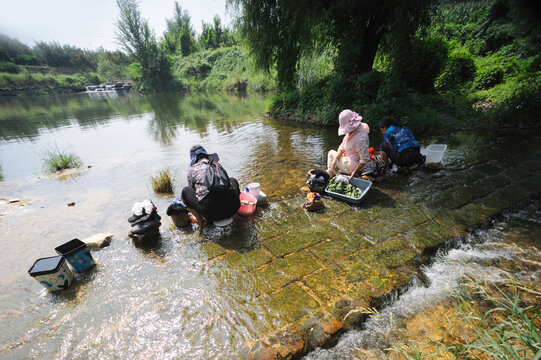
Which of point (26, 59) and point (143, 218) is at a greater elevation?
point (26, 59)

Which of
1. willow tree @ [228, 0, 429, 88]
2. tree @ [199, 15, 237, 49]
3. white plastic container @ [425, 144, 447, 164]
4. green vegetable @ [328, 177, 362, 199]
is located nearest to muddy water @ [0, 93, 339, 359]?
green vegetable @ [328, 177, 362, 199]

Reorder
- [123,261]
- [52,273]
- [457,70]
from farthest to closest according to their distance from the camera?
[457,70] → [123,261] → [52,273]

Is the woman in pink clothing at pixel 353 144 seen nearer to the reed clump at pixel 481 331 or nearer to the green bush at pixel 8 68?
the reed clump at pixel 481 331

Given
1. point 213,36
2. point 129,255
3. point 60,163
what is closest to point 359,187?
point 129,255

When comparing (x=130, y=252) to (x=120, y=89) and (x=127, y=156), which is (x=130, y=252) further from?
(x=120, y=89)

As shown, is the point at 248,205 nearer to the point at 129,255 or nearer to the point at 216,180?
the point at 216,180

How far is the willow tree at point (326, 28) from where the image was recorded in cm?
768

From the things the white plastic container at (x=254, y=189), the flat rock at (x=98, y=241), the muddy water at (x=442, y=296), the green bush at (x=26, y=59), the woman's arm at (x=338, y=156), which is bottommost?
the flat rock at (x=98, y=241)

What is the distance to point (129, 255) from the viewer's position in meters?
3.12

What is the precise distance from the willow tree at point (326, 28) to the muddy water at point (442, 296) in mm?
7197

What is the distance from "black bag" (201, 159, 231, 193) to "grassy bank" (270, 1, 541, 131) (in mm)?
7061

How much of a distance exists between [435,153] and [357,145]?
6.72 ft

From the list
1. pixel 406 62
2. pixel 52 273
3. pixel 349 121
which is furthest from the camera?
pixel 406 62

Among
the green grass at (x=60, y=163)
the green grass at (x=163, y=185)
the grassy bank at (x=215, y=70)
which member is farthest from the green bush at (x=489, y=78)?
the grassy bank at (x=215, y=70)
